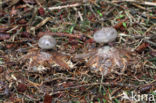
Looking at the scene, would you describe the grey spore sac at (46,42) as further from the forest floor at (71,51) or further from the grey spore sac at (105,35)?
the grey spore sac at (105,35)

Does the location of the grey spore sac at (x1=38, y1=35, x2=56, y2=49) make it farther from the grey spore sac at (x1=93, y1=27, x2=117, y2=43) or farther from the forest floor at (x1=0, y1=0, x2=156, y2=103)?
the grey spore sac at (x1=93, y1=27, x2=117, y2=43)

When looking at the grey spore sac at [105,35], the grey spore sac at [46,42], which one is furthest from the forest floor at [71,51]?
the grey spore sac at [105,35]

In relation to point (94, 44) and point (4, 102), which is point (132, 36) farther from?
point (4, 102)

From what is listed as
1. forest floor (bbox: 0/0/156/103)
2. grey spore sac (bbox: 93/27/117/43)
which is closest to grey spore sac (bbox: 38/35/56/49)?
forest floor (bbox: 0/0/156/103)

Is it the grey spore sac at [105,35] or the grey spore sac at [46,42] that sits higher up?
the grey spore sac at [105,35]

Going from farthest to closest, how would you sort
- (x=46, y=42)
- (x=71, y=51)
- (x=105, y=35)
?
1. (x=71, y=51)
2. (x=46, y=42)
3. (x=105, y=35)

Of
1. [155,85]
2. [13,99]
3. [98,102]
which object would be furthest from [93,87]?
[13,99]

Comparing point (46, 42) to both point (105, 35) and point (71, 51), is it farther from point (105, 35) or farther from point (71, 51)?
point (105, 35)

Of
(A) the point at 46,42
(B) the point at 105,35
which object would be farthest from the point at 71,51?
(B) the point at 105,35
